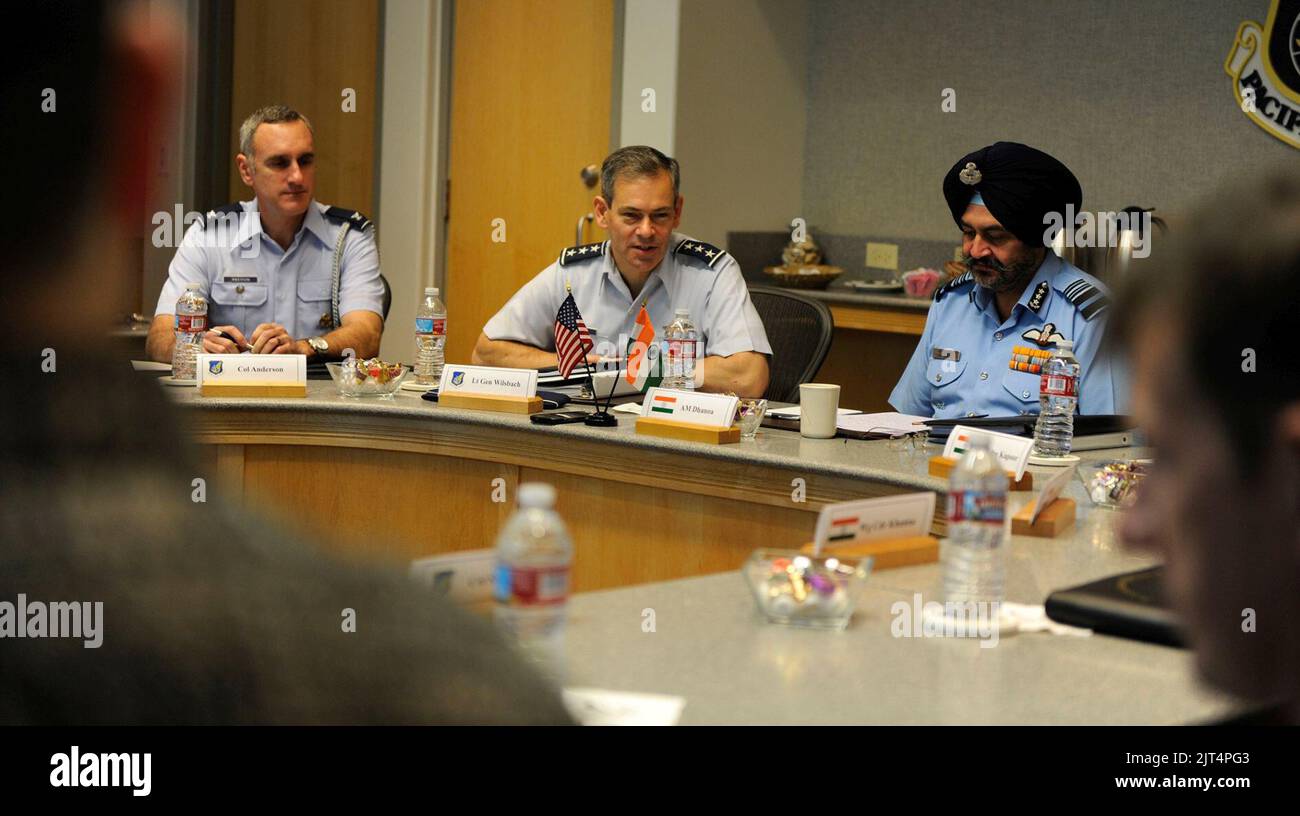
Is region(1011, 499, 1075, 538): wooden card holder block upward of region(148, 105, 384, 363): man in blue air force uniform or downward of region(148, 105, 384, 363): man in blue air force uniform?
downward

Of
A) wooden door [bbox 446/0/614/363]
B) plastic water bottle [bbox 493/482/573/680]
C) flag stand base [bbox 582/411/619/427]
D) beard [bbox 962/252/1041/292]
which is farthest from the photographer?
wooden door [bbox 446/0/614/363]

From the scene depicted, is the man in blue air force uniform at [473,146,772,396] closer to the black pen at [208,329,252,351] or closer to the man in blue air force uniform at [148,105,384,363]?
the man in blue air force uniform at [148,105,384,363]

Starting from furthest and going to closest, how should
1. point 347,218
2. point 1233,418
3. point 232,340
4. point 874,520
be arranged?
point 347,218, point 232,340, point 874,520, point 1233,418

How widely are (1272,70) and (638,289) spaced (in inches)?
92.8

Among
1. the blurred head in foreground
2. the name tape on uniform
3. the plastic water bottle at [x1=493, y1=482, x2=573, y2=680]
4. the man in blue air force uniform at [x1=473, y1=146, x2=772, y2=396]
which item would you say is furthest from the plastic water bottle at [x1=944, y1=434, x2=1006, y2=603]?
the man in blue air force uniform at [x1=473, y1=146, x2=772, y2=396]

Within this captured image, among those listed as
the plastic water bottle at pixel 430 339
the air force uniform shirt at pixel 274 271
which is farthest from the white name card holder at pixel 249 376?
the air force uniform shirt at pixel 274 271

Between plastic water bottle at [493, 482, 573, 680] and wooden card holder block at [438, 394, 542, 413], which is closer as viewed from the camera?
plastic water bottle at [493, 482, 573, 680]

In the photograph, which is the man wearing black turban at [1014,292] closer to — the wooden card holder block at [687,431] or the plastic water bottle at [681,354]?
the plastic water bottle at [681,354]

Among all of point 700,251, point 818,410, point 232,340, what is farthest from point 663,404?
point 232,340

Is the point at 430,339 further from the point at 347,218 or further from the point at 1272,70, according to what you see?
the point at 1272,70

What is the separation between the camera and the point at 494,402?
3.24 m

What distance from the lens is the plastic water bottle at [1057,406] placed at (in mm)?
2855

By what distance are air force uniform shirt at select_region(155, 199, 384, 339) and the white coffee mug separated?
5.28 ft

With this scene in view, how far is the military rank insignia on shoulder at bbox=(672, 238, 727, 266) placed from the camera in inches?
153
